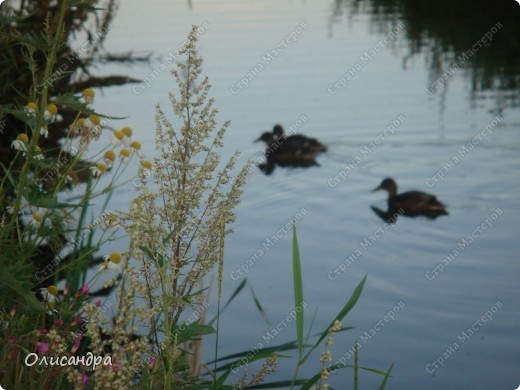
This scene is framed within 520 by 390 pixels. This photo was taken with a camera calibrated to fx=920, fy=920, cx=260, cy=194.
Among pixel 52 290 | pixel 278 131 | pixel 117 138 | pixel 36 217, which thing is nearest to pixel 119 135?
pixel 117 138

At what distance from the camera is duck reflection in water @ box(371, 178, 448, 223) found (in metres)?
10.5

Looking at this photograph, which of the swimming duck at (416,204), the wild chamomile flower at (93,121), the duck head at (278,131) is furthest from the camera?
the duck head at (278,131)

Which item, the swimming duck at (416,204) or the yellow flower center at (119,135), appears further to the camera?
the swimming duck at (416,204)

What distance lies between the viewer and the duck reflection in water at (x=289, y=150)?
12688 millimetres

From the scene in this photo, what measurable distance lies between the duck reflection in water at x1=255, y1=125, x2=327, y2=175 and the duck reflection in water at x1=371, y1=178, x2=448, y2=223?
6.64 ft

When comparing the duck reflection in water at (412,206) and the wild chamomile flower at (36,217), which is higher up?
the wild chamomile flower at (36,217)

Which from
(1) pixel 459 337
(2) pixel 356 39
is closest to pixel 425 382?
(1) pixel 459 337

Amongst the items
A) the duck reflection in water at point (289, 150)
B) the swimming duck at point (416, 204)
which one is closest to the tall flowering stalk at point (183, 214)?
the swimming duck at point (416, 204)

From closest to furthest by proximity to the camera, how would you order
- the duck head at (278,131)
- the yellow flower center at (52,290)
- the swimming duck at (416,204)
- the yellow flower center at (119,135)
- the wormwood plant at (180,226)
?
the wormwood plant at (180,226), the yellow flower center at (52,290), the yellow flower center at (119,135), the swimming duck at (416,204), the duck head at (278,131)

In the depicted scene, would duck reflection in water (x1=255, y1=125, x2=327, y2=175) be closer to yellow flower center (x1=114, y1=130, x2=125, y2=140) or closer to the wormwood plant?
yellow flower center (x1=114, y1=130, x2=125, y2=140)

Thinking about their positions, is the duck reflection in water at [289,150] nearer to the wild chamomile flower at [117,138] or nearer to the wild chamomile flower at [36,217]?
the wild chamomile flower at [117,138]

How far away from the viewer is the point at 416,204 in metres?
10.6

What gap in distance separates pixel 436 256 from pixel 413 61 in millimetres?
8940

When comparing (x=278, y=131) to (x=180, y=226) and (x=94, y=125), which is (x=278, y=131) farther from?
(x=180, y=226)
